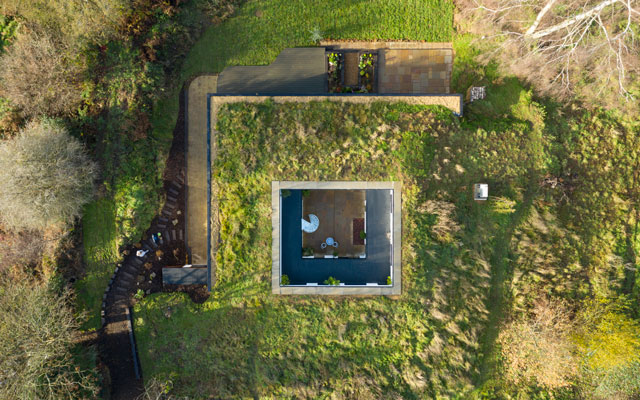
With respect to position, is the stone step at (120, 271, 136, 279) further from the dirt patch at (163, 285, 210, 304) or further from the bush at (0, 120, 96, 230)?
the bush at (0, 120, 96, 230)

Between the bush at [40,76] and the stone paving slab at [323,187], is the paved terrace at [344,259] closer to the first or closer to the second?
the stone paving slab at [323,187]

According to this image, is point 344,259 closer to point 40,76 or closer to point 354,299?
point 354,299

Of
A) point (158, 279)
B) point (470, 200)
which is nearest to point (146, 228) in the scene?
point (158, 279)

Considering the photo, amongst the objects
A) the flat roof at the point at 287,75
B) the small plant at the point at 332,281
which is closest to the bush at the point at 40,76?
the flat roof at the point at 287,75

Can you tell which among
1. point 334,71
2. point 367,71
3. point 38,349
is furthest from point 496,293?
point 38,349

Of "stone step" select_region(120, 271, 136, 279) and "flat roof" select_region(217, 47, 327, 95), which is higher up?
"flat roof" select_region(217, 47, 327, 95)

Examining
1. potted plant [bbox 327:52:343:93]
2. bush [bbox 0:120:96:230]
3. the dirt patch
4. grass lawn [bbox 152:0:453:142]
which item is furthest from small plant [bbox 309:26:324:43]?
the dirt patch

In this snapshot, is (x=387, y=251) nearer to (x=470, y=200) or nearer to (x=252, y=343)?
(x=470, y=200)
